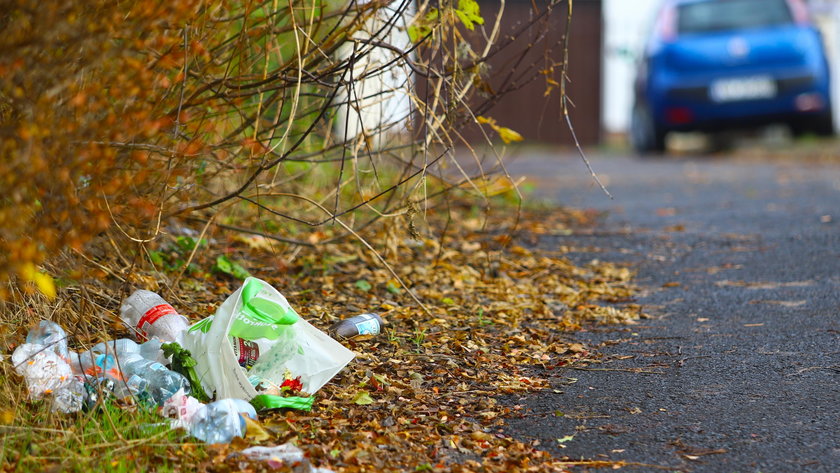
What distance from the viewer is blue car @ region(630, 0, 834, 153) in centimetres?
952

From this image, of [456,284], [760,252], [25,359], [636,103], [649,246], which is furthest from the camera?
[636,103]

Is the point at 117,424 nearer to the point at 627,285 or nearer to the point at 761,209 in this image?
the point at 627,285

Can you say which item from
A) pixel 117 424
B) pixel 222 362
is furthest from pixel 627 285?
pixel 117 424

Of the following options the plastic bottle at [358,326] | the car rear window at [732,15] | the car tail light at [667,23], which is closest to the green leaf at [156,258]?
the plastic bottle at [358,326]

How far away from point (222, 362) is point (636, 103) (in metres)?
9.18

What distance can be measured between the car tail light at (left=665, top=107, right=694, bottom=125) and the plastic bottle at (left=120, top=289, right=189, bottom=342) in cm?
756

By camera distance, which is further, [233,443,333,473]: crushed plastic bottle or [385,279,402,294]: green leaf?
[385,279,402,294]: green leaf

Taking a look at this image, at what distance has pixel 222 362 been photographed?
2840 millimetres

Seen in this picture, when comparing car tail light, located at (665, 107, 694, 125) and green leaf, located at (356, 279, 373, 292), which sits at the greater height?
car tail light, located at (665, 107, 694, 125)

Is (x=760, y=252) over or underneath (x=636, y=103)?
underneath

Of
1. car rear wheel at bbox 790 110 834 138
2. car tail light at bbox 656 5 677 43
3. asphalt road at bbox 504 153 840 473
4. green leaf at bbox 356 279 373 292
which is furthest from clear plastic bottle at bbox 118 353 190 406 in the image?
car rear wheel at bbox 790 110 834 138

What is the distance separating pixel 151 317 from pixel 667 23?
26.4 feet

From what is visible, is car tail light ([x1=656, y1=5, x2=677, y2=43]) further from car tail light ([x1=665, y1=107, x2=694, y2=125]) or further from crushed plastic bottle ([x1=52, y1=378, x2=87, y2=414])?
crushed plastic bottle ([x1=52, y1=378, x2=87, y2=414])

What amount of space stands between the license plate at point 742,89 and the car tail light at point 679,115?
1.03 feet
